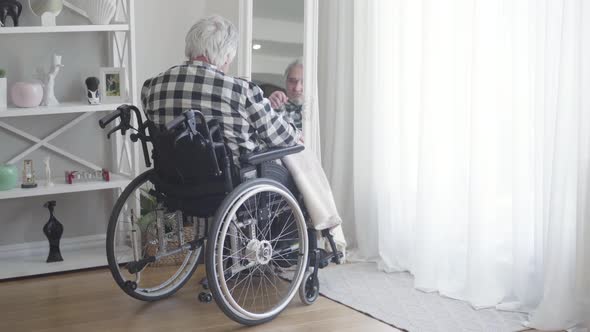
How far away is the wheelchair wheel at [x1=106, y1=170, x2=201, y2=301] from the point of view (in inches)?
127

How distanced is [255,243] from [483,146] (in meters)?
1.01

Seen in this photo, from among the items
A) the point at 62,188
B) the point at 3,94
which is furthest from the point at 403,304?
the point at 3,94

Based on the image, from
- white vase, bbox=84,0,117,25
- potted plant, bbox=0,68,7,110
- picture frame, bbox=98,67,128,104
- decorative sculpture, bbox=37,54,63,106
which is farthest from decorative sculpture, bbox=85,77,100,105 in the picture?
potted plant, bbox=0,68,7,110

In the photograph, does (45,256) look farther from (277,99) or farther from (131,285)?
(277,99)

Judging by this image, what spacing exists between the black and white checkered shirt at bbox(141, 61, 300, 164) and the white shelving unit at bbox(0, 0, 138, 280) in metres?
0.86

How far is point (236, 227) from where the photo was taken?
121 inches

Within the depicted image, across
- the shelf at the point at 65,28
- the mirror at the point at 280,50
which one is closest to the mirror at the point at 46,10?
the shelf at the point at 65,28

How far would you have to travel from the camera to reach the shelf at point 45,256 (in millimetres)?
3846

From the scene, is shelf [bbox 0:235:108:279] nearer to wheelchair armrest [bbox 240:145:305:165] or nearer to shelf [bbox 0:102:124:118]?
shelf [bbox 0:102:124:118]

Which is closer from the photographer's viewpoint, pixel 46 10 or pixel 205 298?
pixel 205 298

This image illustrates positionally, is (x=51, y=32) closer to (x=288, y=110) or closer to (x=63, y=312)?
(x=288, y=110)

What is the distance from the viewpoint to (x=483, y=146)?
10.7 feet

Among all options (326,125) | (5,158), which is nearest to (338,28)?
(326,125)

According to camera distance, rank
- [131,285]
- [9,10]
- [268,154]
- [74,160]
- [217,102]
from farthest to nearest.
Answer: [74,160] → [9,10] → [131,285] → [268,154] → [217,102]
